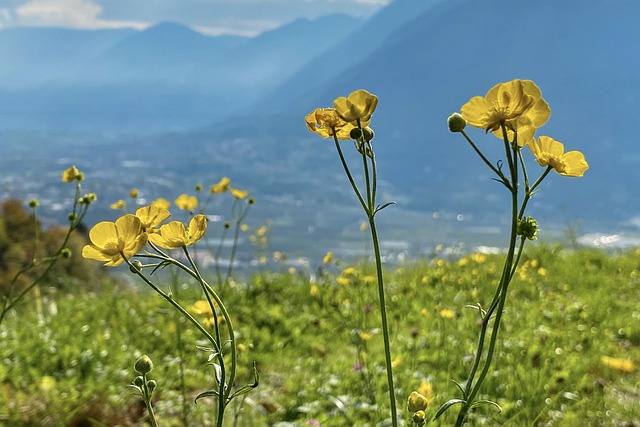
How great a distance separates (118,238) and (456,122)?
19.0 inches

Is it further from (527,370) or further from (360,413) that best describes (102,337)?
(527,370)

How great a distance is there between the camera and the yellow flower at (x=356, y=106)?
854 millimetres

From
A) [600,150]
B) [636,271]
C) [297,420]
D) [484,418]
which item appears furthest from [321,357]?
[600,150]

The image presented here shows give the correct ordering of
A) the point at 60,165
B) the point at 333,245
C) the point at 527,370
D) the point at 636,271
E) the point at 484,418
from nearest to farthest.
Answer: the point at 484,418, the point at 527,370, the point at 636,271, the point at 333,245, the point at 60,165

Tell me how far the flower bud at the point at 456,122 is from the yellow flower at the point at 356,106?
0.35 ft

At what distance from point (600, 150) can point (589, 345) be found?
188 m

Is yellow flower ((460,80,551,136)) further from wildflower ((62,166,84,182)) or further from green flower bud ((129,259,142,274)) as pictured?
wildflower ((62,166,84,182))

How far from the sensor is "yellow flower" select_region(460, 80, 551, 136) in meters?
0.80

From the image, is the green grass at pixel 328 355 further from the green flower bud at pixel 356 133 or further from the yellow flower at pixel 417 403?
the green flower bud at pixel 356 133

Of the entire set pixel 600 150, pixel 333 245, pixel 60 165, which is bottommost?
pixel 333 245

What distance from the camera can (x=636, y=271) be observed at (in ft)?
15.8

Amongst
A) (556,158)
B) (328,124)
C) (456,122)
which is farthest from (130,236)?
(556,158)

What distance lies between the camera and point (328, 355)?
286 cm

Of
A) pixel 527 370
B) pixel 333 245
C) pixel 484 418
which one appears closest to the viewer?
pixel 484 418
